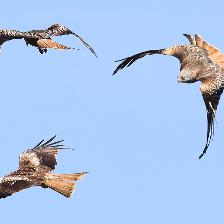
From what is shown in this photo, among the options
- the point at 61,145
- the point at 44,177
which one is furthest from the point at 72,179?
the point at 61,145

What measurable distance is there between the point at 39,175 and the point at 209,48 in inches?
204

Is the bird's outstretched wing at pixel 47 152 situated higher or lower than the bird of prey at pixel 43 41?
lower

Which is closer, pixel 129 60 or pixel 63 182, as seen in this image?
pixel 63 182

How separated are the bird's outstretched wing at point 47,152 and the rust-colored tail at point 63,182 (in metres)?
1.28

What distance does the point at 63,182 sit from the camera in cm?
3441

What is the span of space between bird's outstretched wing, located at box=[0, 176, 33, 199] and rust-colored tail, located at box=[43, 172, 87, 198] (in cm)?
47

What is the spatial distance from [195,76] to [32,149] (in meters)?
5.31

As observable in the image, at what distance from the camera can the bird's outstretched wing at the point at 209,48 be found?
1398 inches

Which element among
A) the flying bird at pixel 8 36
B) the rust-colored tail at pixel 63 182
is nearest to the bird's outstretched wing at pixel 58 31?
the flying bird at pixel 8 36

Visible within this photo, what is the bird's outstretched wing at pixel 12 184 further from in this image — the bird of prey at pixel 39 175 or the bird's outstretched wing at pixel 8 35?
the bird's outstretched wing at pixel 8 35

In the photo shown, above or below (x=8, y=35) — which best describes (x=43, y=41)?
above

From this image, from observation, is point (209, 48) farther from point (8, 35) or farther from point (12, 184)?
point (12, 184)

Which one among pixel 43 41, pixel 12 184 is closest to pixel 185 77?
pixel 43 41

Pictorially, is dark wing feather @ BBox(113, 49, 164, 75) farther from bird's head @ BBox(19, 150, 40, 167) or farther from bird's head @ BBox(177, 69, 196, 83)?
bird's head @ BBox(19, 150, 40, 167)
